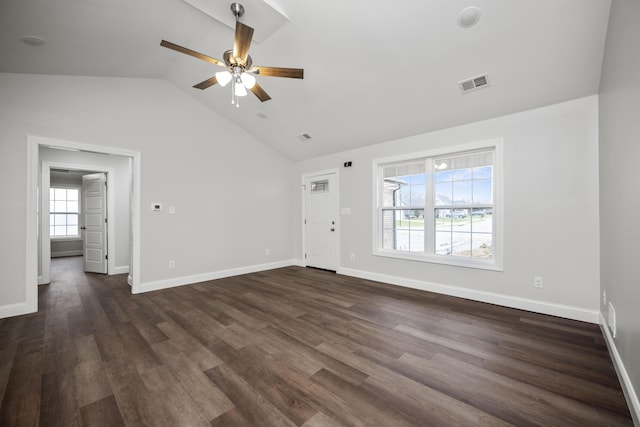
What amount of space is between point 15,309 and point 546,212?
6.55 meters

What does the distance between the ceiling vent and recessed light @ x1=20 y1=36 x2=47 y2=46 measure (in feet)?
15.0

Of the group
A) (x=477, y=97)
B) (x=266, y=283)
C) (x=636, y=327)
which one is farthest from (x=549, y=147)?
(x=266, y=283)

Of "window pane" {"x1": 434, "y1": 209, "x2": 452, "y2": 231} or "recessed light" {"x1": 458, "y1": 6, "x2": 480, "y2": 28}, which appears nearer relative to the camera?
"recessed light" {"x1": 458, "y1": 6, "x2": 480, "y2": 28}

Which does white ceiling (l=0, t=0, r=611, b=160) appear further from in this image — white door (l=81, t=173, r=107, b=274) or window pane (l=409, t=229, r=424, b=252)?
white door (l=81, t=173, r=107, b=274)

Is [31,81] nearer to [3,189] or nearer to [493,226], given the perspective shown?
[3,189]

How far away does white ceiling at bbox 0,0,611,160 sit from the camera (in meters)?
2.30

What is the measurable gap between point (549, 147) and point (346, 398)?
351 cm

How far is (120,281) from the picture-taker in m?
4.82

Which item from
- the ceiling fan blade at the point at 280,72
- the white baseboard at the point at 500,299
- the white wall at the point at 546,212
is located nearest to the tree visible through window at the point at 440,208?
the white wall at the point at 546,212

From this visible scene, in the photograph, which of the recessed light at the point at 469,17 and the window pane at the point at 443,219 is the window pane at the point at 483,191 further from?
the recessed light at the point at 469,17

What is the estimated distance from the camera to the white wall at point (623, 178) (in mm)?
1505

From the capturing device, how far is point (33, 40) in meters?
2.61

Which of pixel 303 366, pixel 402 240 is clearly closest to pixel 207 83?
pixel 303 366

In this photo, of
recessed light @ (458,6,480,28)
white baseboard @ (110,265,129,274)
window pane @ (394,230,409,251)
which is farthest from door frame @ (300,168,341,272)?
white baseboard @ (110,265,129,274)
